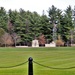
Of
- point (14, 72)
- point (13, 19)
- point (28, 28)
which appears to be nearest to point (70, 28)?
point (28, 28)

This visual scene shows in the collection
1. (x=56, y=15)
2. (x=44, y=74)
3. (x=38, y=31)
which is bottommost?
(x=44, y=74)

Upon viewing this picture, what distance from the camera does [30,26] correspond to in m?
82.4

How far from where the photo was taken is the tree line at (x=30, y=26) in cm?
8012

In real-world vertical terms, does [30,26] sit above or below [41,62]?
above

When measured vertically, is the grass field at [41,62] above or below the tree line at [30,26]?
below

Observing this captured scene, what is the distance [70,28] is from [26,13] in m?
17.0

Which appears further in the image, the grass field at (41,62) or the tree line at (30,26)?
the tree line at (30,26)

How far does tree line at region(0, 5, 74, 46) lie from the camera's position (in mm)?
80125

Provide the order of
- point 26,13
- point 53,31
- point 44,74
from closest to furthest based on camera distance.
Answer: point 44,74
point 53,31
point 26,13

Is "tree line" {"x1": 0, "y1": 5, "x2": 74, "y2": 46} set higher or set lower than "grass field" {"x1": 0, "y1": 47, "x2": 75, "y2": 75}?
higher

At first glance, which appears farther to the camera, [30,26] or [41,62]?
[30,26]

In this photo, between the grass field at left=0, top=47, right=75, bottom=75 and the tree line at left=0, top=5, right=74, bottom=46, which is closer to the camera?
→ the grass field at left=0, top=47, right=75, bottom=75

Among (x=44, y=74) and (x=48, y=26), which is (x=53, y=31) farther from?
(x=44, y=74)

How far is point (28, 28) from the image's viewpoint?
8225 cm
